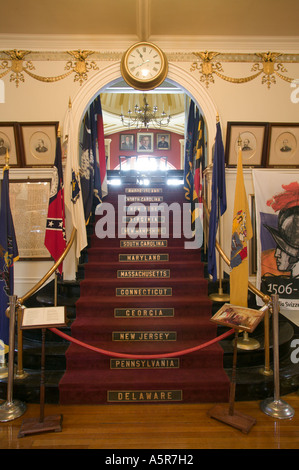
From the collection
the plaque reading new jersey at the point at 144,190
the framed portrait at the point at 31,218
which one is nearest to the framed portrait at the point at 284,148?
the plaque reading new jersey at the point at 144,190

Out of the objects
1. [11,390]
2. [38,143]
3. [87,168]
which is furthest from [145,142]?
A: [11,390]

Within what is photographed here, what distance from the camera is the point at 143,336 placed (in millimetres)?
3672

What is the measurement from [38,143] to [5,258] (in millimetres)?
2244

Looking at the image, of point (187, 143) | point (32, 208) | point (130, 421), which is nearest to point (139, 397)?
point (130, 421)

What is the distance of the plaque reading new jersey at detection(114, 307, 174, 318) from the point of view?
3939 mm

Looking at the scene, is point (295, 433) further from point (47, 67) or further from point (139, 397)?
point (47, 67)

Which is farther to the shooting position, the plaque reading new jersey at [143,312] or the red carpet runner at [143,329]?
the plaque reading new jersey at [143,312]

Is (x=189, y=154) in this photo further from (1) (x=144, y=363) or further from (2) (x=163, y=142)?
(2) (x=163, y=142)

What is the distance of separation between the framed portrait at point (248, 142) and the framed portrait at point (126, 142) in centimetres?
928

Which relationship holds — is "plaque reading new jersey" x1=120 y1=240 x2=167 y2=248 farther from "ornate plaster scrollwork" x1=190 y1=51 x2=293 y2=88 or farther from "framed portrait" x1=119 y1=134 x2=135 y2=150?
"framed portrait" x1=119 y1=134 x2=135 y2=150

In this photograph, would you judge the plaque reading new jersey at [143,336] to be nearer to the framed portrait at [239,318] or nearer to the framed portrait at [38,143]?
the framed portrait at [239,318]

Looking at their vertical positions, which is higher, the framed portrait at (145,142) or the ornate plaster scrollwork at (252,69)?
the framed portrait at (145,142)

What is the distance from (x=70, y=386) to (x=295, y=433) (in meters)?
2.11

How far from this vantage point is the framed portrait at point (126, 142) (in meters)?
13.7
